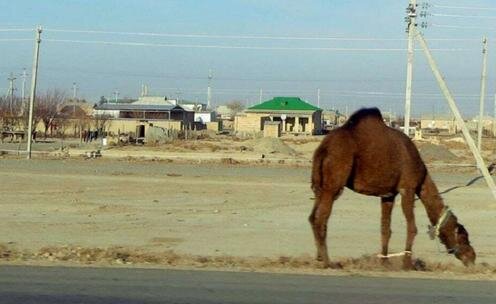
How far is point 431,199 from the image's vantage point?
15.7 m

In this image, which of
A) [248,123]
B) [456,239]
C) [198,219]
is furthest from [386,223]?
[248,123]

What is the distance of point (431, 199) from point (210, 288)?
5.62 meters

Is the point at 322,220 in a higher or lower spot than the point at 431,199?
lower

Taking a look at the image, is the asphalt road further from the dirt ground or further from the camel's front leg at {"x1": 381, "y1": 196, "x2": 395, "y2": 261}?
the camel's front leg at {"x1": 381, "y1": 196, "x2": 395, "y2": 261}

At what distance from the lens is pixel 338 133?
15.0 m

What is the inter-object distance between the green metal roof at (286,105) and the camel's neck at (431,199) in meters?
115

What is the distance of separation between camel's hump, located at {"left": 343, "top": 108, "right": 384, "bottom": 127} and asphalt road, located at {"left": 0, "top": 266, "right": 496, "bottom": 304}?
10.1 ft

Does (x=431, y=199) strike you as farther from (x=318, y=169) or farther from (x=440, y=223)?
(x=318, y=169)

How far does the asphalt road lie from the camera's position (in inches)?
430

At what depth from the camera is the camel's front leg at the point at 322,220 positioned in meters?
15.0

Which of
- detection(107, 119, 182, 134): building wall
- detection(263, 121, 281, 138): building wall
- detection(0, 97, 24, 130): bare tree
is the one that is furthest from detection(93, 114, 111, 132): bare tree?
detection(263, 121, 281, 138): building wall

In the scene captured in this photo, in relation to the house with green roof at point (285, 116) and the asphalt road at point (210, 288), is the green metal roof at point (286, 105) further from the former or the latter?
the asphalt road at point (210, 288)

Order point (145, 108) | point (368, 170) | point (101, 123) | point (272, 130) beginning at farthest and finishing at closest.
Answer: point (145, 108) < point (101, 123) < point (272, 130) < point (368, 170)

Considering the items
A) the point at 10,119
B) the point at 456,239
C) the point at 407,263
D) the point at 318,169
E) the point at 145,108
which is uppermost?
the point at 145,108
